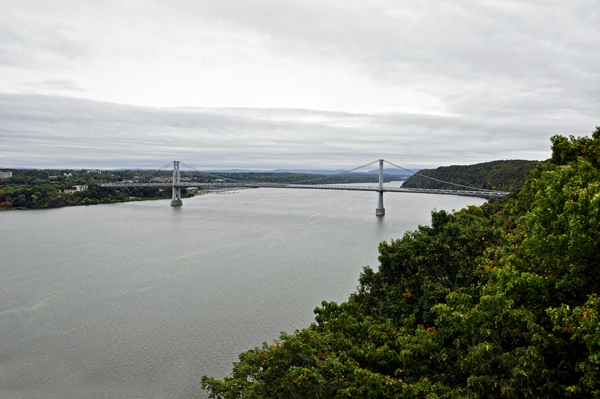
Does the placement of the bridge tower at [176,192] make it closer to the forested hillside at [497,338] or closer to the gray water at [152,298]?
the gray water at [152,298]

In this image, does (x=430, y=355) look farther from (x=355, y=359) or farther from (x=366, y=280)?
(x=366, y=280)

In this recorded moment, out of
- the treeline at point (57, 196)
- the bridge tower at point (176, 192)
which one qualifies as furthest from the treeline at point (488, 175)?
the treeline at point (57, 196)

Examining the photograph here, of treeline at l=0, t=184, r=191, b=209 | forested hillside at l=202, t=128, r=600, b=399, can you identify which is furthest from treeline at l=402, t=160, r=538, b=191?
treeline at l=0, t=184, r=191, b=209

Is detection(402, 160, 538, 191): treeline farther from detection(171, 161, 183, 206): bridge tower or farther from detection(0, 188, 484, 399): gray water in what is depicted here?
detection(171, 161, 183, 206): bridge tower

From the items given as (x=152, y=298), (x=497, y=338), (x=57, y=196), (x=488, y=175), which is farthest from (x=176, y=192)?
(x=488, y=175)

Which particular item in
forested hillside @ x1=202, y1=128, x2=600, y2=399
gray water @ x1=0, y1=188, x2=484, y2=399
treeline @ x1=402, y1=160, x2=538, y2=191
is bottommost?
gray water @ x1=0, y1=188, x2=484, y2=399

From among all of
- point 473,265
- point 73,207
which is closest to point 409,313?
point 473,265
